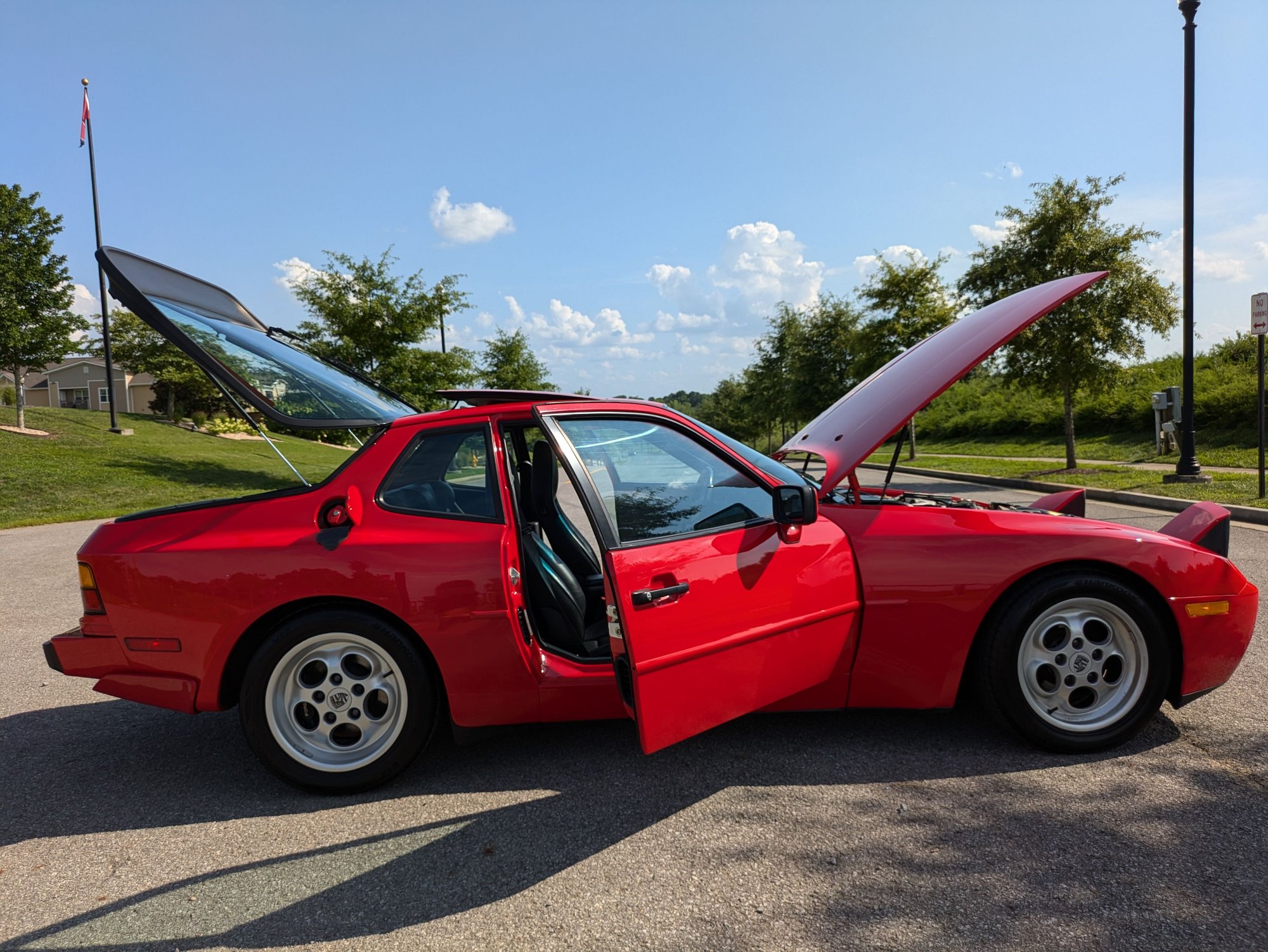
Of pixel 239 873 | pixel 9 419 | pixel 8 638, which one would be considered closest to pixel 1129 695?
pixel 239 873

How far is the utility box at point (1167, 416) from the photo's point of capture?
18.9 metres

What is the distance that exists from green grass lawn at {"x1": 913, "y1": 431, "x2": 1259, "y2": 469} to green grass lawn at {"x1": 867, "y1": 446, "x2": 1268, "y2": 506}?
2.24 metres

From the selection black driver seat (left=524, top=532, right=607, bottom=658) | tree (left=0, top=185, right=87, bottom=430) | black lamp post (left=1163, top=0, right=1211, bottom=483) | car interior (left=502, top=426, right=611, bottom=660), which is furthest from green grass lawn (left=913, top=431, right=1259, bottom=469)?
tree (left=0, top=185, right=87, bottom=430)

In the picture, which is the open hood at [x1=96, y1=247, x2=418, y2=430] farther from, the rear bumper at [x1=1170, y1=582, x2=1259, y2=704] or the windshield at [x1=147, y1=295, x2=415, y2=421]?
the rear bumper at [x1=1170, y1=582, x2=1259, y2=704]

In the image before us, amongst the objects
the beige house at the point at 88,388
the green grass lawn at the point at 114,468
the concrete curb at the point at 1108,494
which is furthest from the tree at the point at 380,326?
the beige house at the point at 88,388

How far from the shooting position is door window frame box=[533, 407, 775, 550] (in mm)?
2791

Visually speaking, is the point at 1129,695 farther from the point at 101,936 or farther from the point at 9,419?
the point at 9,419

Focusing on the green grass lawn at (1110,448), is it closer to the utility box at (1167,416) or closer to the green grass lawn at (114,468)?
the utility box at (1167,416)

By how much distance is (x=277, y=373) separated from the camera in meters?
3.30

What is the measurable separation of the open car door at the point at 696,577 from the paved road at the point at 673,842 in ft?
1.40

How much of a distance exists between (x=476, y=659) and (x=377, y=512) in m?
0.72

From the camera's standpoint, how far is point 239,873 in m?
2.61

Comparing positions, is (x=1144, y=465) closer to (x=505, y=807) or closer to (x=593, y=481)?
(x=593, y=481)

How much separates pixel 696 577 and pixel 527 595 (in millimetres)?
928
